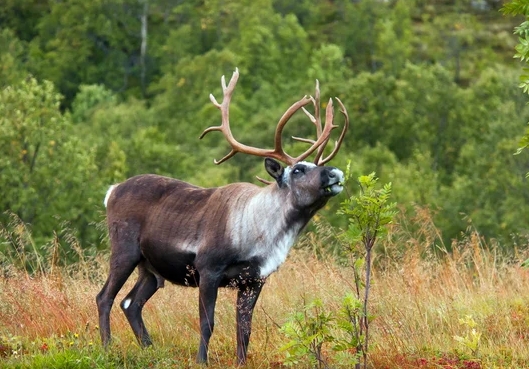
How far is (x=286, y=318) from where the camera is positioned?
8867mm

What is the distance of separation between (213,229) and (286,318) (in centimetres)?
159

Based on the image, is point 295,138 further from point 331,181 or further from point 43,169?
point 43,169

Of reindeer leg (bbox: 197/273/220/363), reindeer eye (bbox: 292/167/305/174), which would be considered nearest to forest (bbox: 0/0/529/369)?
reindeer leg (bbox: 197/273/220/363)

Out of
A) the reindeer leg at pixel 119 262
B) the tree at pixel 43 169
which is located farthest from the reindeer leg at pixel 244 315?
the tree at pixel 43 169

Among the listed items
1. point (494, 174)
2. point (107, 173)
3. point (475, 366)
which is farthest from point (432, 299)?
point (494, 174)

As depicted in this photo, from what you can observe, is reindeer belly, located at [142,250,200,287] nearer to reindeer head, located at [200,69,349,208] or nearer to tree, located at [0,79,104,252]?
reindeer head, located at [200,69,349,208]

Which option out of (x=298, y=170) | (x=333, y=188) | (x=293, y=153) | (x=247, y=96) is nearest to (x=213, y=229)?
(x=298, y=170)

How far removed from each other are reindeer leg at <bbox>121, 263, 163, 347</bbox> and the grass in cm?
15

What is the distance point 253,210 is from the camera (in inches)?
402

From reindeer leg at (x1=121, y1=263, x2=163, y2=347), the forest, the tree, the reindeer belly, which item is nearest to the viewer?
the forest

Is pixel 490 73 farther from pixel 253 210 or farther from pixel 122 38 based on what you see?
pixel 253 210

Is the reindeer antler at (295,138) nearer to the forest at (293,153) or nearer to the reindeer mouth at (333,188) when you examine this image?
the reindeer mouth at (333,188)

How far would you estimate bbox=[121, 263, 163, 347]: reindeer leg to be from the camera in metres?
10.6

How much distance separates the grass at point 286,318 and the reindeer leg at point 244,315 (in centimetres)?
14
